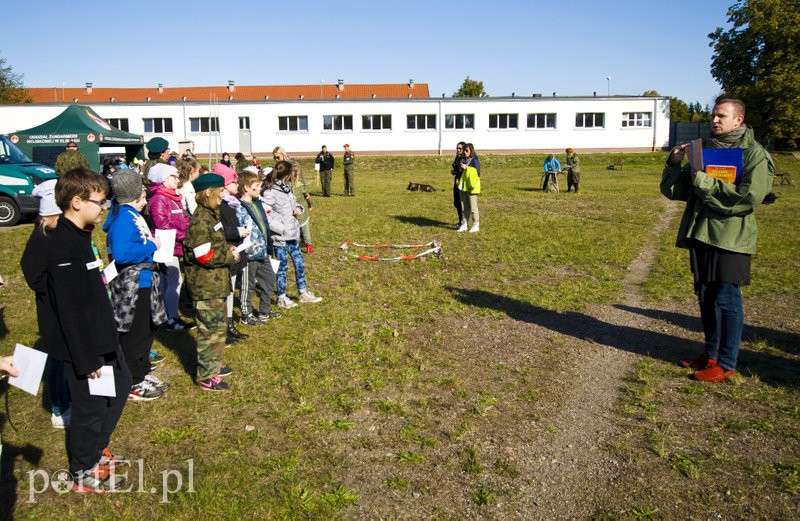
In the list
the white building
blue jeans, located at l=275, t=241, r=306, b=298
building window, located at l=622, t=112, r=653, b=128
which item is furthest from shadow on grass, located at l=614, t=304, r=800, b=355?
building window, located at l=622, t=112, r=653, b=128

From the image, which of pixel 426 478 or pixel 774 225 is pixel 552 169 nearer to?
pixel 774 225

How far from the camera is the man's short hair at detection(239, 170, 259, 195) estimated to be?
6.87 metres

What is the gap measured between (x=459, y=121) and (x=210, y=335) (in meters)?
47.5

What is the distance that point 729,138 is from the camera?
520cm

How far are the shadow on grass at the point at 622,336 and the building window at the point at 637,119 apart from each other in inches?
1858

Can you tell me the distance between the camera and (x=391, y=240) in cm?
1360

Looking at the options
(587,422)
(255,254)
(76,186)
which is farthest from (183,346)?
(587,422)

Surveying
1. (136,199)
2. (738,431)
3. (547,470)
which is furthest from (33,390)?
(738,431)

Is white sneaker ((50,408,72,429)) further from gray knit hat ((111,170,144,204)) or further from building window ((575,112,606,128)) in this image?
building window ((575,112,606,128))

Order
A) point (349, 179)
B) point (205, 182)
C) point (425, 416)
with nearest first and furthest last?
point (425, 416)
point (205, 182)
point (349, 179)

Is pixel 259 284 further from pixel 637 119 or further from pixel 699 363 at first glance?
pixel 637 119

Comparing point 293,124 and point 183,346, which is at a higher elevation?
point 293,124

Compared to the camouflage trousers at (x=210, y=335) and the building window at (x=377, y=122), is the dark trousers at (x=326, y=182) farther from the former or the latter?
the building window at (x=377, y=122)

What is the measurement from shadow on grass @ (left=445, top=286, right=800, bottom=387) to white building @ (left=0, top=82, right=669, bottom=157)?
1684 inches
